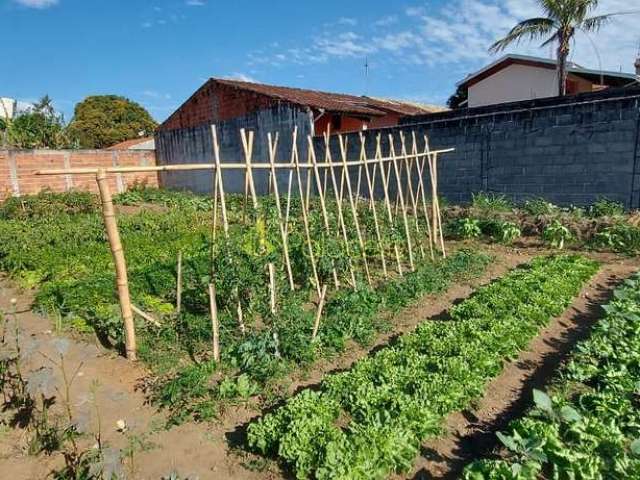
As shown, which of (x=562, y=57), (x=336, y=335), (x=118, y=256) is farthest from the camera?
(x=562, y=57)

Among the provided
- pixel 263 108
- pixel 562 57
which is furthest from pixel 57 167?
pixel 562 57

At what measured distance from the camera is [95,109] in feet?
103

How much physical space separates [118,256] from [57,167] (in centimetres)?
1520

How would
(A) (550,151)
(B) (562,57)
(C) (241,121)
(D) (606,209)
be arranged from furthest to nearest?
(C) (241,121) → (B) (562,57) → (A) (550,151) → (D) (606,209)

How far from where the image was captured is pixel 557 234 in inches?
302

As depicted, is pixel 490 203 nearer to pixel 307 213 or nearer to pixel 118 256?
pixel 307 213

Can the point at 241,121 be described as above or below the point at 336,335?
above

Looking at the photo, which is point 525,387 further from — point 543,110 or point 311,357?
point 543,110

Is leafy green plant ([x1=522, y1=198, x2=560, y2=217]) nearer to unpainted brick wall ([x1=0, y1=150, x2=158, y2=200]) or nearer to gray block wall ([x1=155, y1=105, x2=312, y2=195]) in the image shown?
gray block wall ([x1=155, y1=105, x2=312, y2=195])

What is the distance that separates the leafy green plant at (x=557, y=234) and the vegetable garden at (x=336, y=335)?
3 cm

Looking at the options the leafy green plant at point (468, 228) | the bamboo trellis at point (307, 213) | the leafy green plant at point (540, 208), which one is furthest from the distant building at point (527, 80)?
the bamboo trellis at point (307, 213)

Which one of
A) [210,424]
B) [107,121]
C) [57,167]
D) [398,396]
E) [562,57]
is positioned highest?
[107,121]

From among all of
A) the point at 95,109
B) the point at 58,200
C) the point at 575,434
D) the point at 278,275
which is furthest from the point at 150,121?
the point at 575,434

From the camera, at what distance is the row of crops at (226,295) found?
3676 mm
